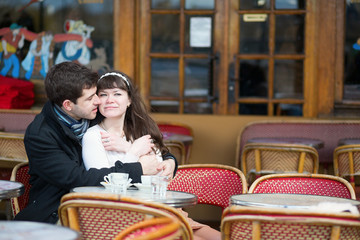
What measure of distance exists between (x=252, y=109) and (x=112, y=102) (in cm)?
288

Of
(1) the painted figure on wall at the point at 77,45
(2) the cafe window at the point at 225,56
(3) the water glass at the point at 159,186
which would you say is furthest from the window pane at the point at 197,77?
(3) the water glass at the point at 159,186

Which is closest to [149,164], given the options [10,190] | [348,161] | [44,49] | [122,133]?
[122,133]

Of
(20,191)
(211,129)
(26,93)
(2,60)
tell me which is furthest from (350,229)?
(2,60)

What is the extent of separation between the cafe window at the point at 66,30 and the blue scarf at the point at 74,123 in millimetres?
2935

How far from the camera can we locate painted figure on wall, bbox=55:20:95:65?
18.9ft

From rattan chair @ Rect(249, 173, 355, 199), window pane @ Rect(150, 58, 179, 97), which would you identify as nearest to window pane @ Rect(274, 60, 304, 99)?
window pane @ Rect(150, 58, 179, 97)

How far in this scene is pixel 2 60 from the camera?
592cm

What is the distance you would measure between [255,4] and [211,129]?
4.00 ft

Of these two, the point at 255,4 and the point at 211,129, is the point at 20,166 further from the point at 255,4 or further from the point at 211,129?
the point at 255,4

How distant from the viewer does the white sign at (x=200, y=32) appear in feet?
18.5

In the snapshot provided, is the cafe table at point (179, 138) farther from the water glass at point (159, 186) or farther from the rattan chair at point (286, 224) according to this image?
the rattan chair at point (286, 224)

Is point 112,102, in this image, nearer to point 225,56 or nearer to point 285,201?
point 285,201

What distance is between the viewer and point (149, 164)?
2789mm

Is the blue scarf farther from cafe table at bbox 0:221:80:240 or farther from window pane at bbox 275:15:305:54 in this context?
window pane at bbox 275:15:305:54
